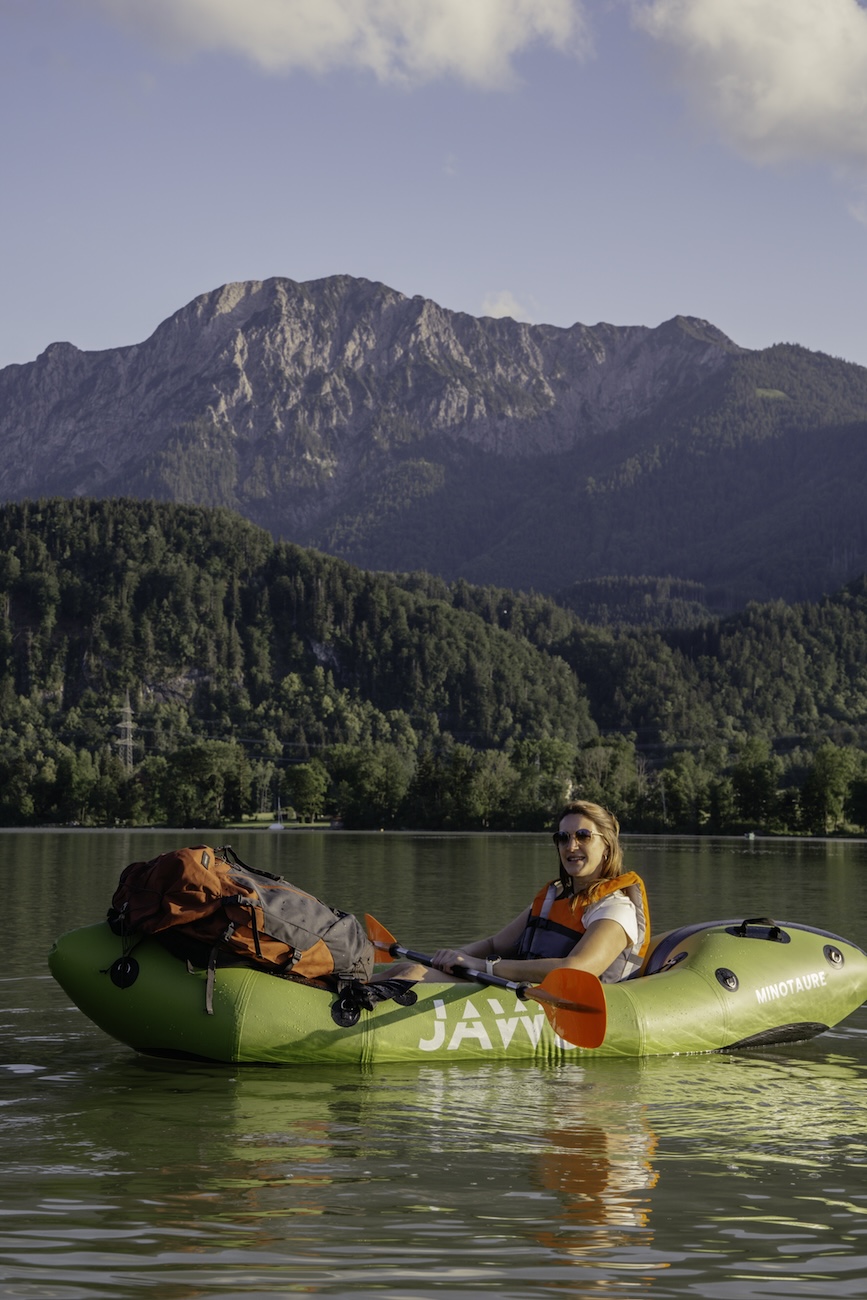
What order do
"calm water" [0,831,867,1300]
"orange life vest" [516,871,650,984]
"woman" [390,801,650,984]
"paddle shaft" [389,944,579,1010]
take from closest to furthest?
"calm water" [0,831,867,1300], "paddle shaft" [389,944,579,1010], "woman" [390,801,650,984], "orange life vest" [516,871,650,984]

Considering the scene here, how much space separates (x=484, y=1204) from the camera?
9.34m

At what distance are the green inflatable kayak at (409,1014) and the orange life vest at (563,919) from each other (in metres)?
0.57

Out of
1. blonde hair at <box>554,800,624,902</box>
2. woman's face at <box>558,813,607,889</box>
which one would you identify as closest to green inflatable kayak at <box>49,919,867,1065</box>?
blonde hair at <box>554,800,624,902</box>

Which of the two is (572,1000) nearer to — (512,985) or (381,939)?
(512,985)

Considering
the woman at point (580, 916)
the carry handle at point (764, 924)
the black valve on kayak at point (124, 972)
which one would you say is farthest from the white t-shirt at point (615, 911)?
the black valve on kayak at point (124, 972)

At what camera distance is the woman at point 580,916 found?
14367mm

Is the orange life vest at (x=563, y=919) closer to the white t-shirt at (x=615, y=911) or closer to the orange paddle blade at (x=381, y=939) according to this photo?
the white t-shirt at (x=615, y=911)

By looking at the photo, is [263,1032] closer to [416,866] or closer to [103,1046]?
[103,1046]

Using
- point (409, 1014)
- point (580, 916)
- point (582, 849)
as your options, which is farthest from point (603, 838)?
point (409, 1014)

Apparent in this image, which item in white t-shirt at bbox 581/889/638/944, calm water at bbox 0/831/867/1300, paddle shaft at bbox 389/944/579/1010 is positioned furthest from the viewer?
white t-shirt at bbox 581/889/638/944

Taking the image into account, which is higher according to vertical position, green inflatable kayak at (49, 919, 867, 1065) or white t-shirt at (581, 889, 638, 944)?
white t-shirt at (581, 889, 638, 944)

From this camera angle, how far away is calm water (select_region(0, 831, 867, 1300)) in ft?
26.0

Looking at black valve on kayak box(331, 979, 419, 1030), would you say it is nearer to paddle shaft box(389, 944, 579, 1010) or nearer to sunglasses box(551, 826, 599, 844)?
paddle shaft box(389, 944, 579, 1010)

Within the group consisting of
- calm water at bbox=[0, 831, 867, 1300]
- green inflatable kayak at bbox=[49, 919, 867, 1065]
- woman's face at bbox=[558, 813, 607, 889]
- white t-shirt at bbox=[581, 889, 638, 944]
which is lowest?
calm water at bbox=[0, 831, 867, 1300]
